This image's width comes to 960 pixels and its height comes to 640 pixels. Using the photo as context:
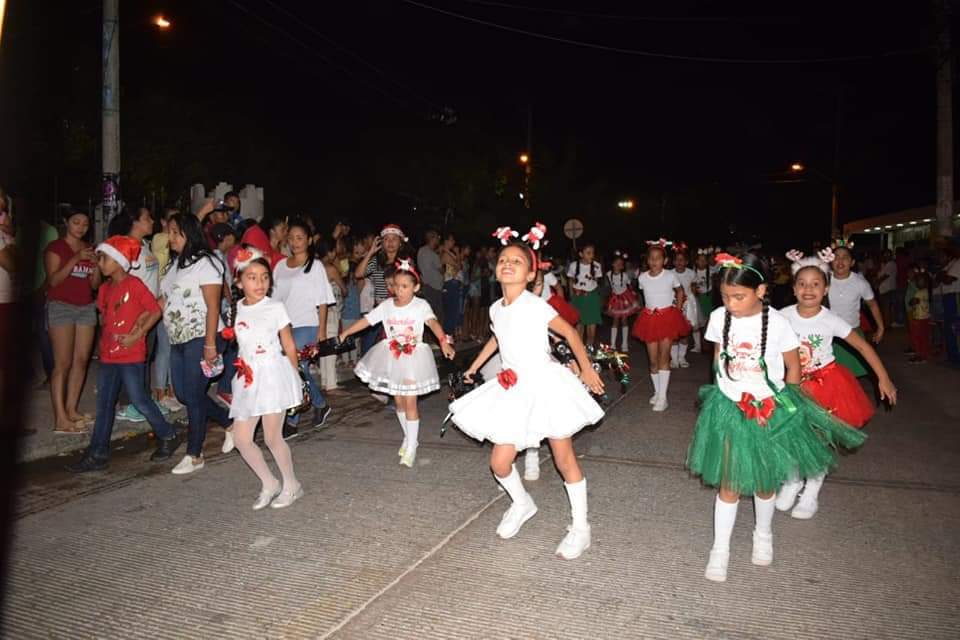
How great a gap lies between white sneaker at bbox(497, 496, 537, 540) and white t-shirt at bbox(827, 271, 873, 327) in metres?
4.42

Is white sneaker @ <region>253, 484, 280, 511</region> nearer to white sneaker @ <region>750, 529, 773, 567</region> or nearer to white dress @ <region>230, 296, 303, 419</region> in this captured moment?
white dress @ <region>230, 296, 303, 419</region>

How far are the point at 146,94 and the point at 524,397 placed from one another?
59.1 ft

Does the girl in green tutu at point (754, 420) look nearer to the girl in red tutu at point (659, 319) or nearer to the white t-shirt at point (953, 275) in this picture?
the girl in red tutu at point (659, 319)

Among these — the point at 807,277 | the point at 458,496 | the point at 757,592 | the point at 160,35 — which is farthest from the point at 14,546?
the point at 160,35

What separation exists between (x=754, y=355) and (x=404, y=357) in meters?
3.13

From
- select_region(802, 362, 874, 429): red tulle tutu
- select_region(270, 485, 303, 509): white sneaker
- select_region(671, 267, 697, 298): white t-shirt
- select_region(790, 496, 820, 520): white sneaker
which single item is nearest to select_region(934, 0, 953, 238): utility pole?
select_region(671, 267, 697, 298): white t-shirt

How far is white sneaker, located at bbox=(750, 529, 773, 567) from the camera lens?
14.7ft

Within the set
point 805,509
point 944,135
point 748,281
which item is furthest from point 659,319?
point 944,135

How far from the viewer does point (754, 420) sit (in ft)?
14.6

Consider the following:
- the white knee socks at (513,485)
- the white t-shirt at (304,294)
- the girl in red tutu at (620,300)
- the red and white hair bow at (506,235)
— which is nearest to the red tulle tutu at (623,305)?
the girl in red tutu at (620,300)

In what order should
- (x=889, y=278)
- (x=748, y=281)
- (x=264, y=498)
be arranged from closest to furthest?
(x=748, y=281)
(x=264, y=498)
(x=889, y=278)

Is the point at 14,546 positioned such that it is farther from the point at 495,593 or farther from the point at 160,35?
the point at 160,35

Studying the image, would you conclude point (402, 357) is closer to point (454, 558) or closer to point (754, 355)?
point (454, 558)

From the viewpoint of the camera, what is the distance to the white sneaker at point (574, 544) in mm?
4570
